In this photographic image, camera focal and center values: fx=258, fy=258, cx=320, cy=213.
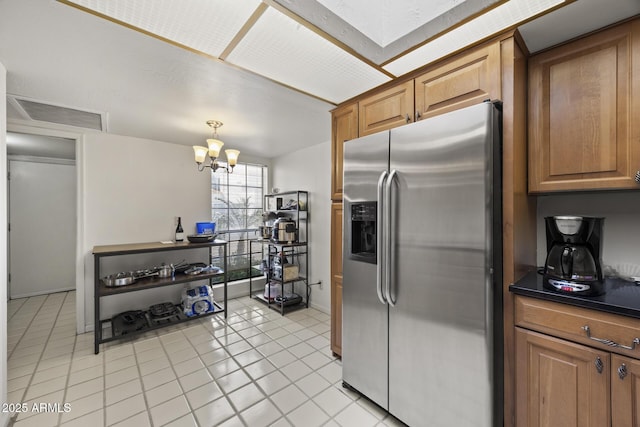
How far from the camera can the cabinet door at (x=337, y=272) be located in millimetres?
2273

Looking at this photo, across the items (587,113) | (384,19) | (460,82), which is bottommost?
(587,113)

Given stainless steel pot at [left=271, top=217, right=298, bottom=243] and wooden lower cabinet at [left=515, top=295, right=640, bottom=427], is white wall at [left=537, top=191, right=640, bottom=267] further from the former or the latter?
stainless steel pot at [left=271, top=217, right=298, bottom=243]

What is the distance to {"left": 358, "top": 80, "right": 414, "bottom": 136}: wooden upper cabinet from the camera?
1.75 metres

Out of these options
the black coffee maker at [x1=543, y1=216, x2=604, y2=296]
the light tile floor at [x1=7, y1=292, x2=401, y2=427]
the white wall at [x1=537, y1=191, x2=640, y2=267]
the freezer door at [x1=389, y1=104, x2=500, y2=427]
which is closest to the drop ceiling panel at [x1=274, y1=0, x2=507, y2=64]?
the freezer door at [x1=389, y1=104, x2=500, y2=427]

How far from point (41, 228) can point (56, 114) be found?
113 inches

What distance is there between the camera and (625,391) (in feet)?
3.40

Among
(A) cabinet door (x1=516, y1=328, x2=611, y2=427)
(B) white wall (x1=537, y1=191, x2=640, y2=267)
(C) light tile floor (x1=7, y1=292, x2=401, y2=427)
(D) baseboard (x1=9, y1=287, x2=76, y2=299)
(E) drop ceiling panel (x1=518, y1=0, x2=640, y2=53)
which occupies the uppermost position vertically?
(E) drop ceiling panel (x1=518, y1=0, x2=640, y2=53)

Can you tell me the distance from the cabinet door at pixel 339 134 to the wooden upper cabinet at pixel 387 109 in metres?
0.09

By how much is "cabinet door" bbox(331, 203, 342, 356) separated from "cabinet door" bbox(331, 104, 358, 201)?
0.17m

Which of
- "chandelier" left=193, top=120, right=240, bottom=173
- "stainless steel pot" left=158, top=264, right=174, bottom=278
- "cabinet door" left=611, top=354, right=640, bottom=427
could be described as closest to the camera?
"cabinet door" left=611, top=354, right=640, bottom=427

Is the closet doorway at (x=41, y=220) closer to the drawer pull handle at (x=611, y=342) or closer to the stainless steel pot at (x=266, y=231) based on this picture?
the stainless steel pot at (x=266, y=231)

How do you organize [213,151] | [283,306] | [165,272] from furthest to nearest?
1. [283,306]
2. [165,272]
3. [213,151]

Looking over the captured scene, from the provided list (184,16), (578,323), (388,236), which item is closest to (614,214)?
(578,323)

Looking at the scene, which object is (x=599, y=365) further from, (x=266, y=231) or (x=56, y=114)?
(x=56, y=114)
